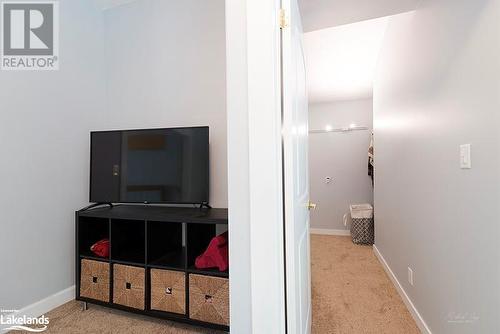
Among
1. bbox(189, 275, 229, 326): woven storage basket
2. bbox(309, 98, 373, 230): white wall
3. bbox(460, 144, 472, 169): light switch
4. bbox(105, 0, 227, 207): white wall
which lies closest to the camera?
bbox(460, 144, 472, 169): light switch

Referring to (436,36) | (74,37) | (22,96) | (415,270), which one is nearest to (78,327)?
(22,96)

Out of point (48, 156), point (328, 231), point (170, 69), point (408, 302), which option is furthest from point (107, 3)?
point (328, 231)

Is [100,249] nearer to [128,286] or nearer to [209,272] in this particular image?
[128,286]

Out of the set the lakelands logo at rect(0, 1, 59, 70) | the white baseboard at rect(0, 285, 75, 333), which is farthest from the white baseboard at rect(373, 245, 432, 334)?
the lakelands logo at rect(0, 1, 59, 70)


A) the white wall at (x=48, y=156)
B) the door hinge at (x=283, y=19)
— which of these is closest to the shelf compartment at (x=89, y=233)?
the white wall at (x=48, y=156)

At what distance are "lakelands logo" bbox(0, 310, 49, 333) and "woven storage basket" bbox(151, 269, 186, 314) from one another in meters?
0.79

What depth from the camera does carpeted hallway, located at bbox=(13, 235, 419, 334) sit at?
1.68 m

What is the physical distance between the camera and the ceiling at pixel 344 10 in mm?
1681

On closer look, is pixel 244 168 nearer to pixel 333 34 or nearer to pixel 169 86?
pixel 169 86

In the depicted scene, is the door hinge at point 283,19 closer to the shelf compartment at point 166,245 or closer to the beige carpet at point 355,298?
the shelf compartment at point 166,245

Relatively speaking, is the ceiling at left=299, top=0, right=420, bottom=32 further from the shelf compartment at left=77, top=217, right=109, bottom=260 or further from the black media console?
the shelf compartment at left=77, top=217, right=109, bottom=260

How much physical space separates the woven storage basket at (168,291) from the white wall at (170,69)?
2.02ft

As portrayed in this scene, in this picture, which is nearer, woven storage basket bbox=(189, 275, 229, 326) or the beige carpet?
woven storage basket bbox=(189, 275, 229, 326)

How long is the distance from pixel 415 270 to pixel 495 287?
880 millimetres
